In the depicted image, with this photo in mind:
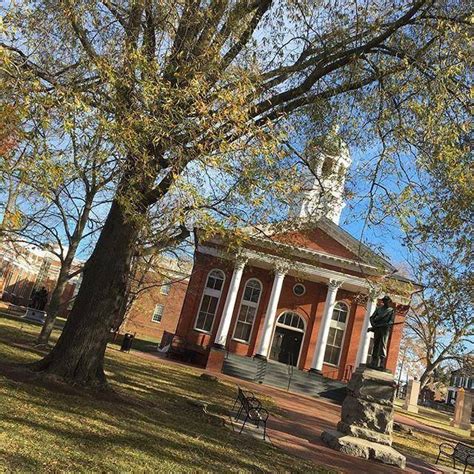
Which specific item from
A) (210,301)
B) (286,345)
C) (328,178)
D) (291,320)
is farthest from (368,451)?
(210,301)

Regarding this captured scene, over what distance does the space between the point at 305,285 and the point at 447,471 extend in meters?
20.8

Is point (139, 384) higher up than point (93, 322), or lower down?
lower down

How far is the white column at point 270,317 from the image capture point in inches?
1183

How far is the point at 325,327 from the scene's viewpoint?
30328mm

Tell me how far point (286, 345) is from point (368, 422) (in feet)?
68.4

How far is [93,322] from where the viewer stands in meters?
10.1

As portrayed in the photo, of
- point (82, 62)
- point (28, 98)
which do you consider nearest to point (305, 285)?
point (82, 62)

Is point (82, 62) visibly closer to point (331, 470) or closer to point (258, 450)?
point (258, 450)

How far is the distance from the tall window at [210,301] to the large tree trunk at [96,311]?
862 inches

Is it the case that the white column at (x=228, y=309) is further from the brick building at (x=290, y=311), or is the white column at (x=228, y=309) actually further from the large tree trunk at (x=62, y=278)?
the large tree trunk at (x=62, y=278)

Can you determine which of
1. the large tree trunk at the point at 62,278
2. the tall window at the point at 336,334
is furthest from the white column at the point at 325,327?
the large tree trunk at the point at 62,278

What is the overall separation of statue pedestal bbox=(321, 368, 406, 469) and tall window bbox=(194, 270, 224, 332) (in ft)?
66.7

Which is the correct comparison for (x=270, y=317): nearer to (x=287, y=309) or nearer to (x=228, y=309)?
(x=228, y=309)

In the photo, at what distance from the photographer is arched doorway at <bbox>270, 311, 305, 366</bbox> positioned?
3219cm
